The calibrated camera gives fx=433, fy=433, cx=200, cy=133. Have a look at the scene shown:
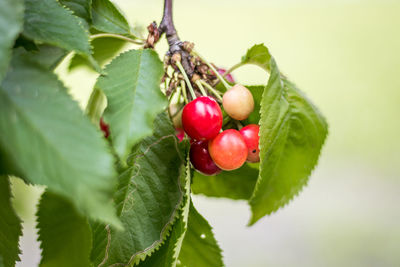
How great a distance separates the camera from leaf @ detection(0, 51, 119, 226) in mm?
182

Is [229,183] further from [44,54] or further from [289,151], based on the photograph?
[44,54]

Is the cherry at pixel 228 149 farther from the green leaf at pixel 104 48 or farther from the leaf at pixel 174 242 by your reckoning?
the green leaf at pixel 104 48

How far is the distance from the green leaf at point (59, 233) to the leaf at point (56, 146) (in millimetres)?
189

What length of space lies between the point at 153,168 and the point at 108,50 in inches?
7.1

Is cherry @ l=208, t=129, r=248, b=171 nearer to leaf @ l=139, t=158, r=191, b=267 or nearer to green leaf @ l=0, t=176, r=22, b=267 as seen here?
leaf @ l=139, t=158, r=191, b=267

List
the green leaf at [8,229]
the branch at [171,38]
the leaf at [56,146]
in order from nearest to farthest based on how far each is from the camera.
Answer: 1. the leaf at [56,146]
2. the green leaf at [8,229]
3. the branch at [171,38]

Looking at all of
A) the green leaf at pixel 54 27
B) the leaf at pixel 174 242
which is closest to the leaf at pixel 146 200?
the leaf at pixel 174 242

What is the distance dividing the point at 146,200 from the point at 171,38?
0.16m

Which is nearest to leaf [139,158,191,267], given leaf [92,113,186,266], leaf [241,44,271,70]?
leaf [92,113,186,266]

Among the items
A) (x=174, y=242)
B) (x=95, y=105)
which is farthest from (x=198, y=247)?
(x=95, y=105)

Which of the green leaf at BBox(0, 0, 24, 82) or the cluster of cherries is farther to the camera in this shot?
the cluster of cherries

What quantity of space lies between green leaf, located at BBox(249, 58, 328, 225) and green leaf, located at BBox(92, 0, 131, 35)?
15 cm

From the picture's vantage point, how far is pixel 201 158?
362 mm

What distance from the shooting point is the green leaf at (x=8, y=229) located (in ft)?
0.94
